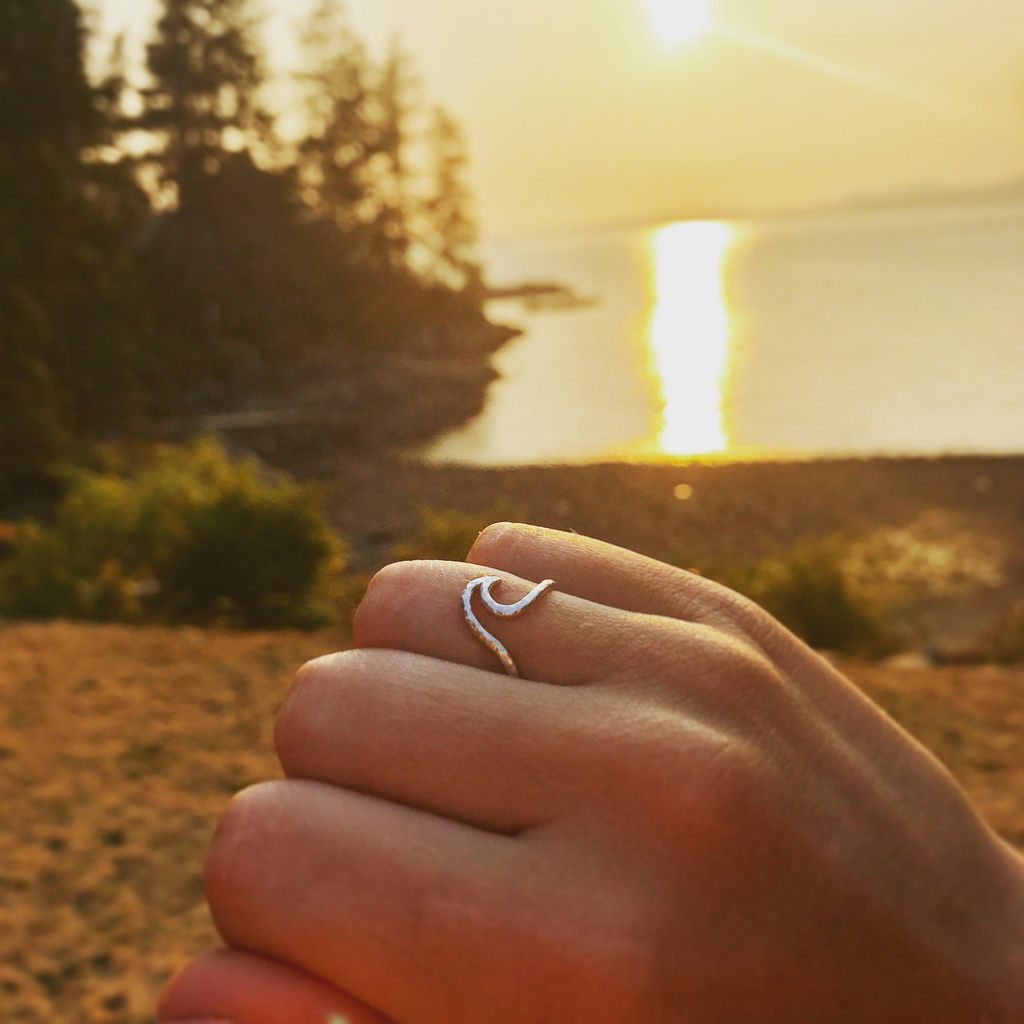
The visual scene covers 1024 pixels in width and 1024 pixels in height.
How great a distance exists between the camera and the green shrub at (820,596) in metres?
1.72

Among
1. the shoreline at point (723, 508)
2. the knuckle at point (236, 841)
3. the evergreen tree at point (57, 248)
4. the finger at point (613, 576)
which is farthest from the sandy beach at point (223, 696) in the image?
the evergreen tree at point (57, 248)

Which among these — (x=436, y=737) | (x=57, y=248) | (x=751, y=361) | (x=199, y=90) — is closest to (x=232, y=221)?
(x=199, y=90)

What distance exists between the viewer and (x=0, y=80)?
15.1 ft

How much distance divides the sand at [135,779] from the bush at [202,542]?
0.18 m

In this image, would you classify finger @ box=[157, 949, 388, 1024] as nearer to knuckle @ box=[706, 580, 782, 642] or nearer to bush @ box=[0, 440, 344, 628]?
knuckle @ box=[706, 580, 782, 642]

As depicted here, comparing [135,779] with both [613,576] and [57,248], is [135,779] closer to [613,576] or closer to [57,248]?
[57,248]

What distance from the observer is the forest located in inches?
60.8

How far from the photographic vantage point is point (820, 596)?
2.29 meters

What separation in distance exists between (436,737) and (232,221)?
6.28 ft

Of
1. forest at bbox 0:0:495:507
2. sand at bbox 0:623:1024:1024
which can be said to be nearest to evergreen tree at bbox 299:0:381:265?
forest at bbox 0:0:495:507

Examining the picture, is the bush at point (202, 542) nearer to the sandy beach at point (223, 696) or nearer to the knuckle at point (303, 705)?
the sandy beach at point (223, 696)

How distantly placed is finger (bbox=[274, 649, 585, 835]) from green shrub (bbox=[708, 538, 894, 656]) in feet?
2.60

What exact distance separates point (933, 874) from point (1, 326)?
19.5 ft

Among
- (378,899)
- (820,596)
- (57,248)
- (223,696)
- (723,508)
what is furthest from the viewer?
(57,248)
